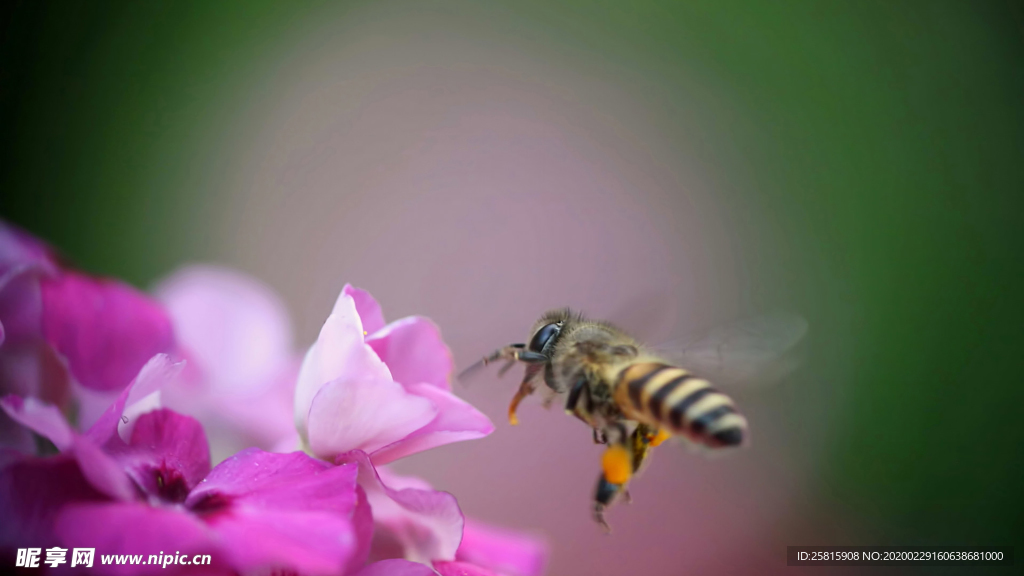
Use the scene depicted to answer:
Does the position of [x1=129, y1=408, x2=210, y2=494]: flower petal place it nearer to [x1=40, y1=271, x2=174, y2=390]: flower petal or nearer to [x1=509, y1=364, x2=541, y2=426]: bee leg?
[x1=40, y1=271, x2=174, y2=390]: flower petal

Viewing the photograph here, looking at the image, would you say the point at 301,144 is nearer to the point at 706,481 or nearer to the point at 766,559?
the point at 706,481

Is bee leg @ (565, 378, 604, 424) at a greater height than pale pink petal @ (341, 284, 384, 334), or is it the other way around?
pale pink petal @ (341, 284, 384, 334)

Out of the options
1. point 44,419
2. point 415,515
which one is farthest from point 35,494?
point 415,515

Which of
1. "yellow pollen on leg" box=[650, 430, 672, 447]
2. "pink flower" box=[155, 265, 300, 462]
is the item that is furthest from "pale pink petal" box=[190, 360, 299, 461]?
"yellow pollen on leg" box=[650, 430, 672, 447]

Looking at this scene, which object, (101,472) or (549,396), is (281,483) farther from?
(549,396)

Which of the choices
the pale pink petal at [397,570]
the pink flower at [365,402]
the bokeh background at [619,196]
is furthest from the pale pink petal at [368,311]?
the bokeh background at [619,196]
